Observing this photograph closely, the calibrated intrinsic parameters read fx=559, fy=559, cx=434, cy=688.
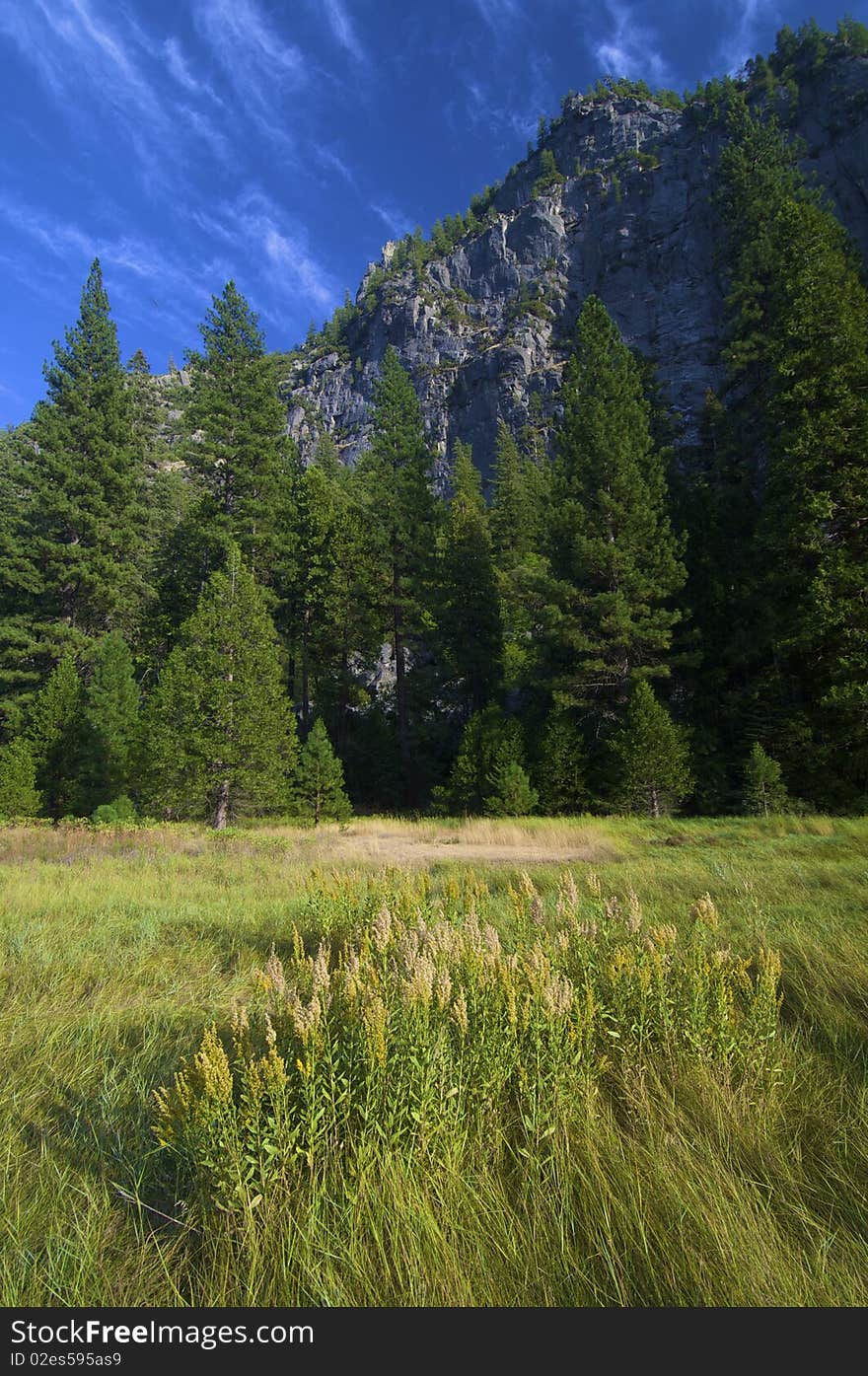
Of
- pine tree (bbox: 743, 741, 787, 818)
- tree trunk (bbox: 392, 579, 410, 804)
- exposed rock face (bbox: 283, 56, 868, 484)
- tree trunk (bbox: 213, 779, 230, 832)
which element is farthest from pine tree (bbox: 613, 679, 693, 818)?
exposed rock face (bbox: 283, 56, 868, 484)

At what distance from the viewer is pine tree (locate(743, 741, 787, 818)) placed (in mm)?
14414

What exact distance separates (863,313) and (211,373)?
26.4 metres

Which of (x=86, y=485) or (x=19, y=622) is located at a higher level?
(x=86, y=485)

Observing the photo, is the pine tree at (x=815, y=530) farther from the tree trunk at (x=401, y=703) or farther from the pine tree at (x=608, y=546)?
the tree trunk at (x=401, y=703)

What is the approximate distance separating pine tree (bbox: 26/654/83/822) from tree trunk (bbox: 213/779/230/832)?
7.43m

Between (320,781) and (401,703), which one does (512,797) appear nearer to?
(320,781)

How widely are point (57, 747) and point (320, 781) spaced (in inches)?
392

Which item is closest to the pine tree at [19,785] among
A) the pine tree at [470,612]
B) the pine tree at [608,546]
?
the pine tree at [470,612]

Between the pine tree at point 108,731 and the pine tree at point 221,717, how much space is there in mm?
3603

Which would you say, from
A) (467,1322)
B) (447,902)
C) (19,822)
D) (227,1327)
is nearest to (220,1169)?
(227,1327)

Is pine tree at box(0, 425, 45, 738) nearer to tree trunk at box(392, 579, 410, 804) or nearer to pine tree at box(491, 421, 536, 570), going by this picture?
tree trunk at box(392, 579, 410, 804)

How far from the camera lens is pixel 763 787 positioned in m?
14.6

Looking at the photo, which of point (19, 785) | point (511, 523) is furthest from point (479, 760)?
point (511, 523)

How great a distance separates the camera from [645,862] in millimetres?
8758
